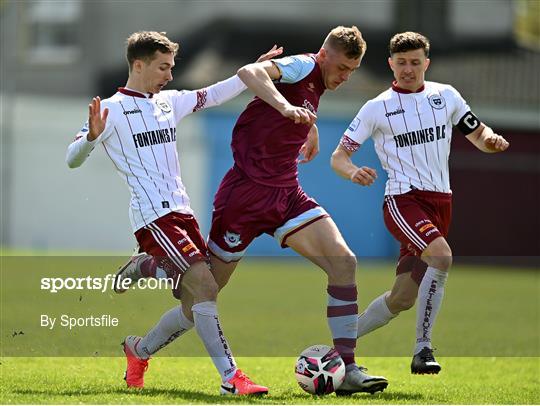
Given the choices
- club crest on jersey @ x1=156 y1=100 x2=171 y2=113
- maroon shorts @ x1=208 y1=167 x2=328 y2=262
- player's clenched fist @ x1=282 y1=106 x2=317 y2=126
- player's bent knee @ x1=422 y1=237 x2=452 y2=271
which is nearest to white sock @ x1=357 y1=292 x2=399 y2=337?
player's bent knee @ x1=422 y1=237 x2=452 y2=271

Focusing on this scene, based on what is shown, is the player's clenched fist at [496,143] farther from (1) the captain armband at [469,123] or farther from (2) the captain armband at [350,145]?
(2) the captain armband at [350,145]

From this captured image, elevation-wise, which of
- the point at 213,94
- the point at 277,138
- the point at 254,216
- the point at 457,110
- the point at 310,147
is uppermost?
the point at 213,94

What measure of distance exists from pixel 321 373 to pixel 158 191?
1428 mm

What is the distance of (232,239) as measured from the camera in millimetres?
7066

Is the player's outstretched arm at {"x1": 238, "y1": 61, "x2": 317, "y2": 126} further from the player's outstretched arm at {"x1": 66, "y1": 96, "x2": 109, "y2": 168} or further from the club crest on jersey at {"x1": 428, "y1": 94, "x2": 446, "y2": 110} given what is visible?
the club crest on jersey at {"x1": 428, "y1": 94, "x2": 446, "y2": 110}

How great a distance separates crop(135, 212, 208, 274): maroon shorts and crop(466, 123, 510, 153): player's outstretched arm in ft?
7.03

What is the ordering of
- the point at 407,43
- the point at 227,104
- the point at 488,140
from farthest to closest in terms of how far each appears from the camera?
1. the point at 227,104
2. the point at 488,140
3. the point at 407,43

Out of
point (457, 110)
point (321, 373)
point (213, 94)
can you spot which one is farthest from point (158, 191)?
point (457, 110)

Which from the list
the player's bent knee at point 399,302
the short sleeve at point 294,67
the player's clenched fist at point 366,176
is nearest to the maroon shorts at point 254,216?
the player's clenched fist at point 366,176

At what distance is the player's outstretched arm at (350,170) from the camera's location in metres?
7.00

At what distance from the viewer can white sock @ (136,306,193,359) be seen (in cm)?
702

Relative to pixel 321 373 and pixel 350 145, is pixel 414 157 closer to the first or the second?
pixel 350 145

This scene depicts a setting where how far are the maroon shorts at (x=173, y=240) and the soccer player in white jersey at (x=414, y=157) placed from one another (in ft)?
4.02

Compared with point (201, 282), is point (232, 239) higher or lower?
higher
